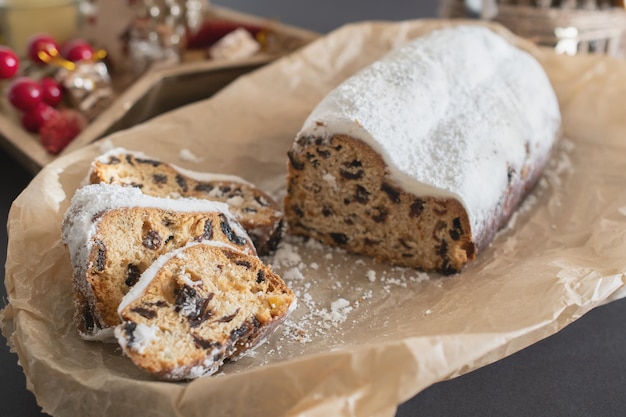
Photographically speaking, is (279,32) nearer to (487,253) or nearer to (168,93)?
(168,93)

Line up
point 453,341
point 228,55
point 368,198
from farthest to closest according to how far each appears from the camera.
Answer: point 228,55 → point 368,198 → point 453,341

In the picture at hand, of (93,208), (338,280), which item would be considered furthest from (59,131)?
(338,280)

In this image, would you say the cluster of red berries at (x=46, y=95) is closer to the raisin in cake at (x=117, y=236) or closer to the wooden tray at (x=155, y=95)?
the wooden tray at (x=155, y=95)

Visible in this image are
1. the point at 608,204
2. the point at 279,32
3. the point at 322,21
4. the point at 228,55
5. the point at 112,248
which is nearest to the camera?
the point at 112,248

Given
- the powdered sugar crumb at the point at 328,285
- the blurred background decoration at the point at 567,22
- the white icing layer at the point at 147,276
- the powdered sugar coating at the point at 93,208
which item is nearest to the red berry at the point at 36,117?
the powdered sugar coating at the point at 93,208

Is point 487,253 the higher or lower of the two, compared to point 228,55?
lower

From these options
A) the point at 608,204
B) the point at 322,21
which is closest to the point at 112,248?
the point at 608,204
